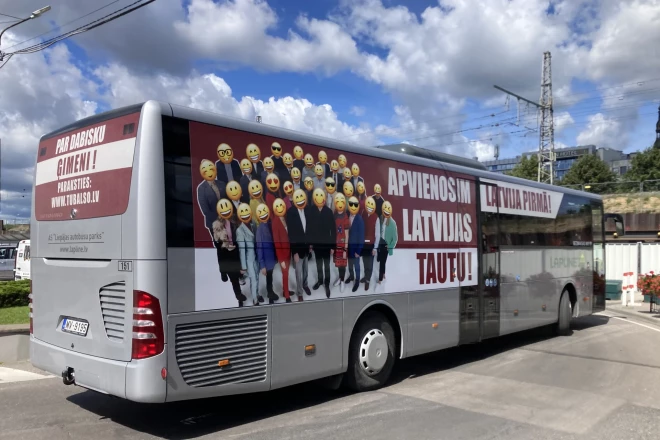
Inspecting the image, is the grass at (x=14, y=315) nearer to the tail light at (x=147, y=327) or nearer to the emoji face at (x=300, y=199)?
the tail light at (x=147, y=327)

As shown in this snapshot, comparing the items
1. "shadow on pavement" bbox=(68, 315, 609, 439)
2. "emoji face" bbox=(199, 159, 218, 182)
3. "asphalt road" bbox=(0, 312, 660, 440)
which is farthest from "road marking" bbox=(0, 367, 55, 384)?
"emoji face" bbox=(199, 159, 218, 182)

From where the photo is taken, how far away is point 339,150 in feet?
23.8

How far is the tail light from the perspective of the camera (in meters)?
5.13

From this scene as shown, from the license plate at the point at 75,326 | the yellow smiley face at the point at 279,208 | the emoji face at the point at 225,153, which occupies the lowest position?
Answer: the license plate at the point at 75,326

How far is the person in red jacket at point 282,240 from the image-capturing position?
20.6ft

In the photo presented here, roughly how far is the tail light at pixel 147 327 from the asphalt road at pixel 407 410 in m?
1.13

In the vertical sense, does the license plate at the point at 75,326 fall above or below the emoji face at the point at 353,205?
below

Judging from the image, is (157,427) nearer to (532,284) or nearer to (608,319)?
(532,284)

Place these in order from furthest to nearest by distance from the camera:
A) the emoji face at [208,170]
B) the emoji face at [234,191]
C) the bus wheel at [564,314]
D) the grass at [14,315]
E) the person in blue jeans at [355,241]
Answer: the bus wheel at [564,314], the grass at [14,315], the person in blue jeans at [355,241], the emoji face at [234,191], the emoji face at [208,170]

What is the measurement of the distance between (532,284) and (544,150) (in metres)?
37.6

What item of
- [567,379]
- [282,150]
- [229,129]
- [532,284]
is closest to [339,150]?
[282,150]

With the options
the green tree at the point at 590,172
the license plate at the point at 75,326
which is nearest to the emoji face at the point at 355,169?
the license plate at the point at 75,326

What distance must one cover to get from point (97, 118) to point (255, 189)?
182cm

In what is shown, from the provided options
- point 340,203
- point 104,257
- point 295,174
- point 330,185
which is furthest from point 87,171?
point 340,203
